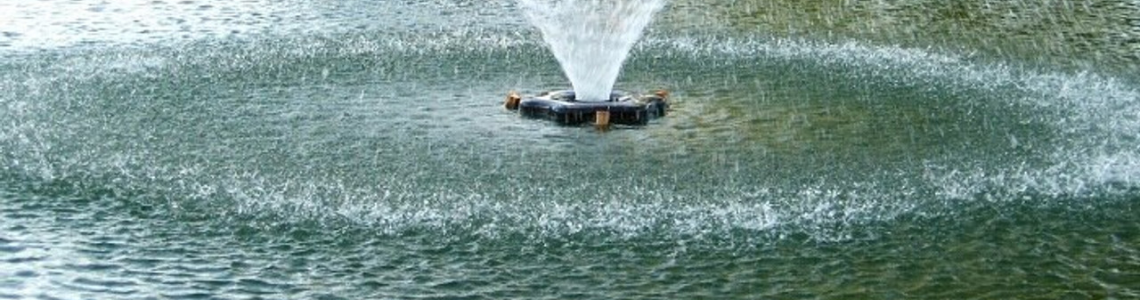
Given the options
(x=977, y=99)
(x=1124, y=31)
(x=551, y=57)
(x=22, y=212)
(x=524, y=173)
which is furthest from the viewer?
(x=1124, y=31)

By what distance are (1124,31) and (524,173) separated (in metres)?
11.0

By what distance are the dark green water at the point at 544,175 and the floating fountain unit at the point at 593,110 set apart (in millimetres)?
222

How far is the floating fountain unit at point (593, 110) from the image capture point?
13.8 metres

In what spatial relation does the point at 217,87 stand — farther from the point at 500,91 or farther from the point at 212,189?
the point at 212,189

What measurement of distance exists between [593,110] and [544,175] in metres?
2.11

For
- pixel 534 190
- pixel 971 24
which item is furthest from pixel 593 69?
pixel 971 24

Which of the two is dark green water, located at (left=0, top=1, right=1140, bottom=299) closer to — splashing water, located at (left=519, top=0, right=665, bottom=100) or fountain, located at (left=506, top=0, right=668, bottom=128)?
fountain, located at (left=506, top=0, right=668, bottom=128)

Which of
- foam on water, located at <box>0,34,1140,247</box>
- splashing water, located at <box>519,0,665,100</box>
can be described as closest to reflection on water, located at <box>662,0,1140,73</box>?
splashing water, located at <box>519,0,665,100</box>

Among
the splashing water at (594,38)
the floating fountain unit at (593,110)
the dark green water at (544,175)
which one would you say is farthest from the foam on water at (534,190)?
the splashing water at (594,38)

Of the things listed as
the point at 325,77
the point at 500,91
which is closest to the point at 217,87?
the point at 325,77

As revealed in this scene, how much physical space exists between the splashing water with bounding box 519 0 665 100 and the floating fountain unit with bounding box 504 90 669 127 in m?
0.28

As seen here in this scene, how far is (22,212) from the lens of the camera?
1074 cm

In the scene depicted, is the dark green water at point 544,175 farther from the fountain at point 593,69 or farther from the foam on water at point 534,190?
the fountain at point 593,69

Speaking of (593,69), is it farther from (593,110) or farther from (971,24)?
(971,24)
